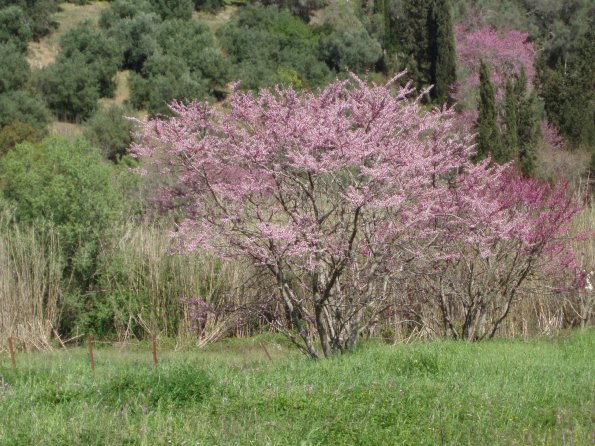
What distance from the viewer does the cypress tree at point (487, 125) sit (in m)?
20.4

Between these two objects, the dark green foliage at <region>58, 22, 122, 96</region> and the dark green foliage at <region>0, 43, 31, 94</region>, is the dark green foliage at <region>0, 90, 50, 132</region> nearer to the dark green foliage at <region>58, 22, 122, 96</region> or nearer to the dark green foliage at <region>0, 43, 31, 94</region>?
the dark green foliage at <region>0, 43, 31, 94</region>

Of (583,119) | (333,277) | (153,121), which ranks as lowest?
(583,119)

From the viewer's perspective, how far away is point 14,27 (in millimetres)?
36906

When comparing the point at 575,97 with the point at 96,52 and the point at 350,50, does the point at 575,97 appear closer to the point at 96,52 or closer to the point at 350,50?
the point at 350,50

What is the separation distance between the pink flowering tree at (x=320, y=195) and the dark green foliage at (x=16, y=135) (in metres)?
16.3

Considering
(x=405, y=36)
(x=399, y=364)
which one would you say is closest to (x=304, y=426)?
(x=399, y=364)

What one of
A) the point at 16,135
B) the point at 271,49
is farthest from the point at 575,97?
the point at 16,135

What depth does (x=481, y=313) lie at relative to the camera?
357 inches

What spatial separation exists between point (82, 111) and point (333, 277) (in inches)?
1071

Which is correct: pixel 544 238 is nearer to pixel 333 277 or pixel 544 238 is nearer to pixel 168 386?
pixel 333 277

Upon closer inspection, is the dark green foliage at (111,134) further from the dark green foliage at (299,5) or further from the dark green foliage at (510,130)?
the dark green foliage at (299,5)

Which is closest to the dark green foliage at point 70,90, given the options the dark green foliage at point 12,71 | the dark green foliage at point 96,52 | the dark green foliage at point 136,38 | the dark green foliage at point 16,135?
the dark green foliage at point 12,71

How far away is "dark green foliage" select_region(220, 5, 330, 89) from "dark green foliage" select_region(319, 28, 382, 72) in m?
0.87

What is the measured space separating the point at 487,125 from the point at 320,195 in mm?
13834
